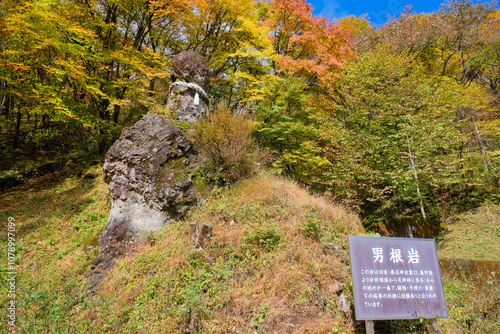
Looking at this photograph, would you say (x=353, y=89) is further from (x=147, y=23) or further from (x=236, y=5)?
(x=147, y=23)

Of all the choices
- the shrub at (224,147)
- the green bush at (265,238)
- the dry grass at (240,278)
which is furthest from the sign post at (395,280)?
the shrub at (224,147)

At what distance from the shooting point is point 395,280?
3.27m

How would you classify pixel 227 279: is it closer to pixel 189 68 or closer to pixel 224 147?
pixel 224 147

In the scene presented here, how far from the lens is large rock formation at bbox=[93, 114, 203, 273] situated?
564cm

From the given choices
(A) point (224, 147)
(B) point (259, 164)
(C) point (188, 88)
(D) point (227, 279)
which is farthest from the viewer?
(C) point (188, 88)

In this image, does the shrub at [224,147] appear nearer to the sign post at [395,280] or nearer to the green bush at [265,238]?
the green bush at [265,238]

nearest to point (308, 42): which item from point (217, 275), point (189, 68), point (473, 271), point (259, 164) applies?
point (189, 68)

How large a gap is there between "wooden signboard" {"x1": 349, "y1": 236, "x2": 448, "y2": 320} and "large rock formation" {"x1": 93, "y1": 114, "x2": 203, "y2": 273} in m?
4.17

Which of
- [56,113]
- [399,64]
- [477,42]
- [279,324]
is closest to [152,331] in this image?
[279,324]

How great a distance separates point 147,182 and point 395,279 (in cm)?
564

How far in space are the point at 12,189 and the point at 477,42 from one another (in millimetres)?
24245

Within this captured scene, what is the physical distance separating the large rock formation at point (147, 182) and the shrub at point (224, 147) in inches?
15.4

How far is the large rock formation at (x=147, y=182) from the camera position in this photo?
564 centimetres

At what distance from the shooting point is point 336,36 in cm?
1127
